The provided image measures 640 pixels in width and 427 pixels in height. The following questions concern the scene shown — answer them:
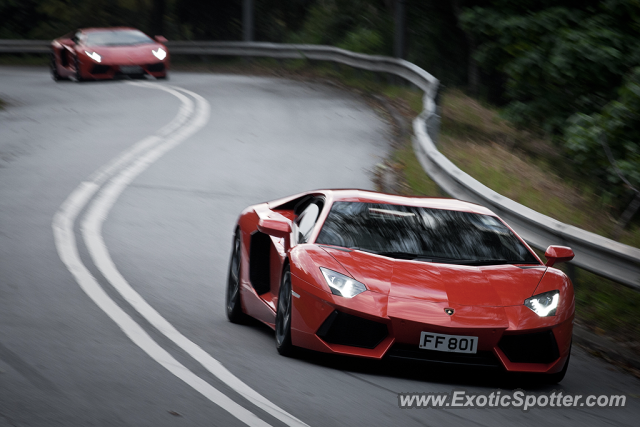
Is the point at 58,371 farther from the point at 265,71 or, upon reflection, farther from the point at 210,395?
the point at 265,71

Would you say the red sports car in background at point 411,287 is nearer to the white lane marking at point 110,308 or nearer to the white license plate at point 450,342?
the white license plate at point 450,342

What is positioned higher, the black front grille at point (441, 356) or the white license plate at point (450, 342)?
the white license plate at point (450, 342)

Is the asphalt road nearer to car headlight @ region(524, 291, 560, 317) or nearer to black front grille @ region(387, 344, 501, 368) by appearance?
black front grille @ region(387, 344, 501, 368)

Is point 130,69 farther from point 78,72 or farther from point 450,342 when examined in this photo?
point 450,342

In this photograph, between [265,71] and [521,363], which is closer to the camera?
[521,363]

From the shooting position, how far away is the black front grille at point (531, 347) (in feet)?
20.5

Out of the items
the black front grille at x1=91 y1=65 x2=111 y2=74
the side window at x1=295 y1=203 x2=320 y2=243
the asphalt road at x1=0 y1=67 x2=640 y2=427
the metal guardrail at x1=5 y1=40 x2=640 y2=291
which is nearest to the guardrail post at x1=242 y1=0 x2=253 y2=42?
the black front grille at x1=91 y1=65 x2=111 y2=74

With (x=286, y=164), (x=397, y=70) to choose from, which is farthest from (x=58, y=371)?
(x=397, y=70)

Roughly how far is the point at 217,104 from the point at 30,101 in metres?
4.05

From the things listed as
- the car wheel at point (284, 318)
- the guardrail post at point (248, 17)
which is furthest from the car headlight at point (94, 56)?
the car wheel at point (284, 318)

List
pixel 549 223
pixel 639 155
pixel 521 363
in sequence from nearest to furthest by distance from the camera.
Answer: pixel 521 363
pixel 549 223
pixel 639 155

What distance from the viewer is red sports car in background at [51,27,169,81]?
2573 cm

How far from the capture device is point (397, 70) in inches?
923

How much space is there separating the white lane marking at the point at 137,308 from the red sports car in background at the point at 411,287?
0.70m
